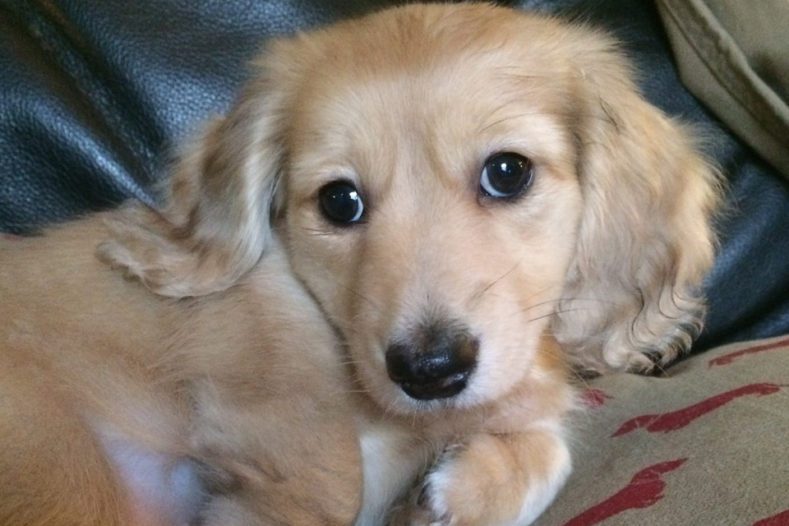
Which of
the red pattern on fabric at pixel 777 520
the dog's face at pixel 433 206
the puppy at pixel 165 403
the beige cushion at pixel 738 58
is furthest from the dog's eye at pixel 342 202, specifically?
the beige cushion at pixel 738 58

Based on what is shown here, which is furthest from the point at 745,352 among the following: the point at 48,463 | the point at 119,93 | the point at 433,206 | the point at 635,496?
the point at 119,93

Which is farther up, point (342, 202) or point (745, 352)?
point (342, 202)

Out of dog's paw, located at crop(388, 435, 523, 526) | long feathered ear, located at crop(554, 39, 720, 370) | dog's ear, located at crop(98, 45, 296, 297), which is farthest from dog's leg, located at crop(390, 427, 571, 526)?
dog's ear, located at crop(98, 45, 296, 297)

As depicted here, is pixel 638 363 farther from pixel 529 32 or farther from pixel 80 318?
pixel 80 318

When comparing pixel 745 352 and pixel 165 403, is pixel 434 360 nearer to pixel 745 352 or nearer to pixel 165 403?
pixel 165 403

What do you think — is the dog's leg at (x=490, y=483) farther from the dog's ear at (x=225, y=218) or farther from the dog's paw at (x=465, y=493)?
the dog's ear at (x=225, y=218)

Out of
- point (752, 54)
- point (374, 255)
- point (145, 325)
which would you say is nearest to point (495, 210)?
point (374, 255)

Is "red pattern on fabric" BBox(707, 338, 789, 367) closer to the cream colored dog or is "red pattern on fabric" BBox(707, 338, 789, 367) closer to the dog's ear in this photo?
the cream colored dog
